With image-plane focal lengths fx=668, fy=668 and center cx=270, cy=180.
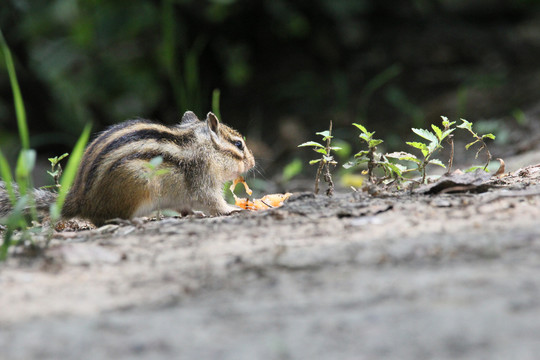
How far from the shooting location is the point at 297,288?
6.75ft

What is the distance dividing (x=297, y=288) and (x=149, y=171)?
2118mm

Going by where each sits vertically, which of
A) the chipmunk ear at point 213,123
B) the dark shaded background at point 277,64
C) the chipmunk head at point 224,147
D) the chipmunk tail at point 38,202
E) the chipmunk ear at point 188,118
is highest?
the dark shaded background at point 277,64

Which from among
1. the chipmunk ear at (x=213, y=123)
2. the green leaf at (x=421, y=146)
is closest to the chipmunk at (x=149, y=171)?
the chipmunk ear at (x=213, y=123)

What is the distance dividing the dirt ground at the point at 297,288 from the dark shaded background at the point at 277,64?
4668 mm

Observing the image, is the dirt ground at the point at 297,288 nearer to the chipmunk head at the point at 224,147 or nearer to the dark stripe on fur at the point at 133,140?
the dark stripe on fur at the point at 133,140

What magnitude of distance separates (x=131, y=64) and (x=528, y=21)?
5059mm

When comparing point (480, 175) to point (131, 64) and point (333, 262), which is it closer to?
point (333, 262)

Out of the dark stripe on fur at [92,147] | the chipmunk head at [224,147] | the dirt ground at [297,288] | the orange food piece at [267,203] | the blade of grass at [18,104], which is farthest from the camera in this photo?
the chipmunk head at [224,147]

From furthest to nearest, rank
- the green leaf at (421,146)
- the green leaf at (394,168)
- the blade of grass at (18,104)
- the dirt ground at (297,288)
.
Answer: the green leaf at (394,168) → the green leaf at (421,146) → the blade of grass at (18,104) → the dirt ground at (297,288)

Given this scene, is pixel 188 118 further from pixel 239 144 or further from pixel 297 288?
pixel 297 288

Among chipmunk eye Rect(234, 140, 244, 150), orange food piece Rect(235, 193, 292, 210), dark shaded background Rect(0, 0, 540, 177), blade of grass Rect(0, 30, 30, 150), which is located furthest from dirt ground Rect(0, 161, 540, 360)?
dark shaded background Rect(0, 0, 540, 177)

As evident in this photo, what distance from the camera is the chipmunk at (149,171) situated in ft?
12.9

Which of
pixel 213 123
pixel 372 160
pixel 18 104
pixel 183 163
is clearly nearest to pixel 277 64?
pixel 213 123

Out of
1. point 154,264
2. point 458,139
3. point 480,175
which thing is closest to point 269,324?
point 154,264
